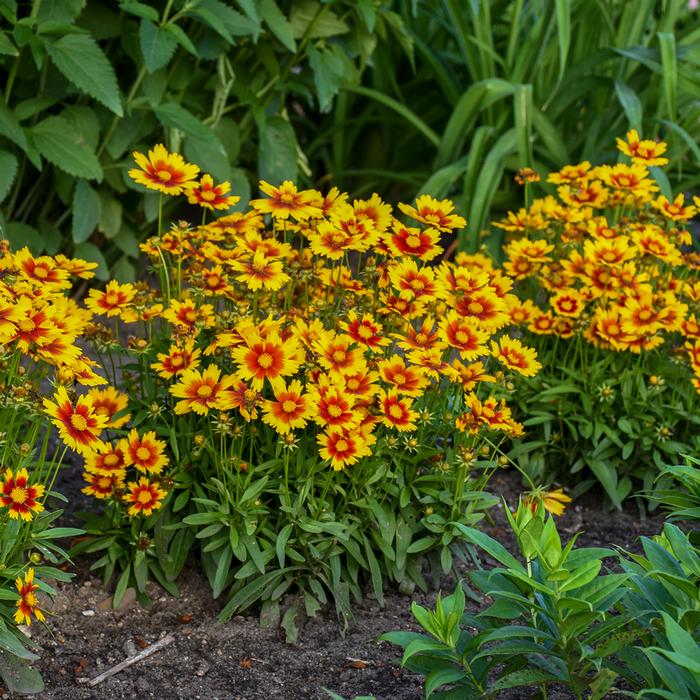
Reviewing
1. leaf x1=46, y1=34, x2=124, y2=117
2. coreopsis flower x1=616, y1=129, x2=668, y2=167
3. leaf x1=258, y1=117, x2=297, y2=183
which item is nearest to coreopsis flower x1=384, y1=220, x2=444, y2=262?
coreopsis flower x1=616, y1=129, x2=668, y2=167

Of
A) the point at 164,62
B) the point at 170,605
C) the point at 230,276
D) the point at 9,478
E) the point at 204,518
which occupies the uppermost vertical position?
the point at 164,62

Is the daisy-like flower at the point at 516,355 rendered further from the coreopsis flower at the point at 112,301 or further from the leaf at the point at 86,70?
the leaf at the point at 86,70

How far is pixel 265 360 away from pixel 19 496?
473 millimetres

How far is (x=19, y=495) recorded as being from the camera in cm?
193

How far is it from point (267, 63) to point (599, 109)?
1.22 m

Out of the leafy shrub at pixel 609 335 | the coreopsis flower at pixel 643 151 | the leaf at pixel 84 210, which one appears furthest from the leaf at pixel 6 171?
the coreopsis flower at pixel 643 151

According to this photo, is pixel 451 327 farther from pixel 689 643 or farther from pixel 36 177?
pixel 36 177

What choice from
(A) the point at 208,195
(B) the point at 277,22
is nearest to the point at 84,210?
(B) the point at 277,22

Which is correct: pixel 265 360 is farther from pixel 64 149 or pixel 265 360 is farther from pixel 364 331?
pixel 64 149

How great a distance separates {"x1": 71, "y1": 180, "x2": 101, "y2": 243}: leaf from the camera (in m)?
3.45

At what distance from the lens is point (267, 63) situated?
12.1 ft

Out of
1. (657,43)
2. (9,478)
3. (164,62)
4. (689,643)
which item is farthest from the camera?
(657,43)

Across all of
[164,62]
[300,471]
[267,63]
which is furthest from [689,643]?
[267,63]

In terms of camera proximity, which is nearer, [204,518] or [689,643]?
[689,643]
